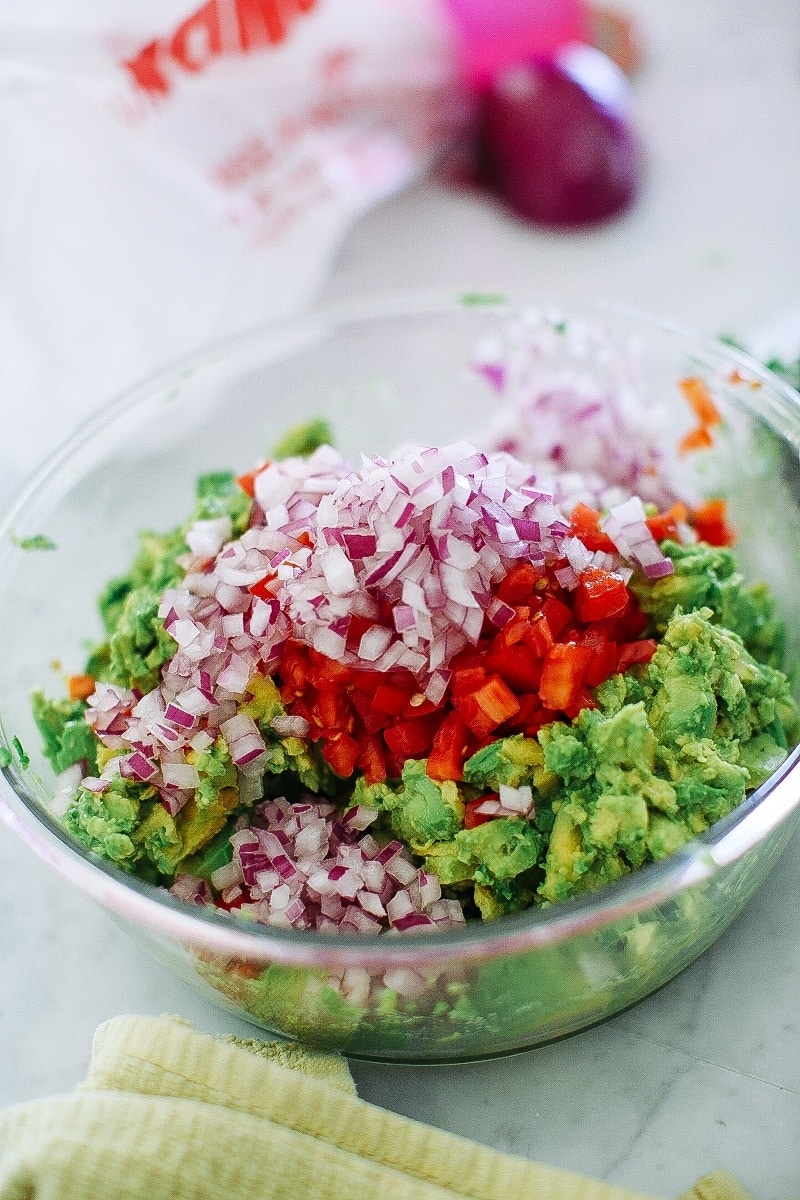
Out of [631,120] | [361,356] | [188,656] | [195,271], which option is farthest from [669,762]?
[631,120]

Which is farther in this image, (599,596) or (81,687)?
(81,687)

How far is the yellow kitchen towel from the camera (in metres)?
1.00

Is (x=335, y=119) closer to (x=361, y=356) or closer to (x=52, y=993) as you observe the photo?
(x=361, y=356)

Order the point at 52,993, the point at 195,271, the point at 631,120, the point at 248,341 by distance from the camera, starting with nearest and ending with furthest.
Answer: the point at 52,993
the point at 248,341
the point at 195,271
the point at 631,120

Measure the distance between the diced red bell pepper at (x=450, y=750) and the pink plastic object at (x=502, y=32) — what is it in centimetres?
171

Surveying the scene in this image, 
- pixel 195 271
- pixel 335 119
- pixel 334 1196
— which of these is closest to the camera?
pixel 334 1196

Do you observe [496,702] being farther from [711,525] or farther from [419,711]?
[711,525]

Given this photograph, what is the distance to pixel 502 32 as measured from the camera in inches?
93.7

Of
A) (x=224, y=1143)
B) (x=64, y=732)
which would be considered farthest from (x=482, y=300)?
(x=224, y=1143)

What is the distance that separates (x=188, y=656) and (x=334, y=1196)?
1.76 ft

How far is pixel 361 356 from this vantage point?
70.7 inches

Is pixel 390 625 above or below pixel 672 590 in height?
above

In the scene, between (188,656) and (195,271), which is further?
(195,271)

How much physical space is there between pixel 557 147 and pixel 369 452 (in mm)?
890
